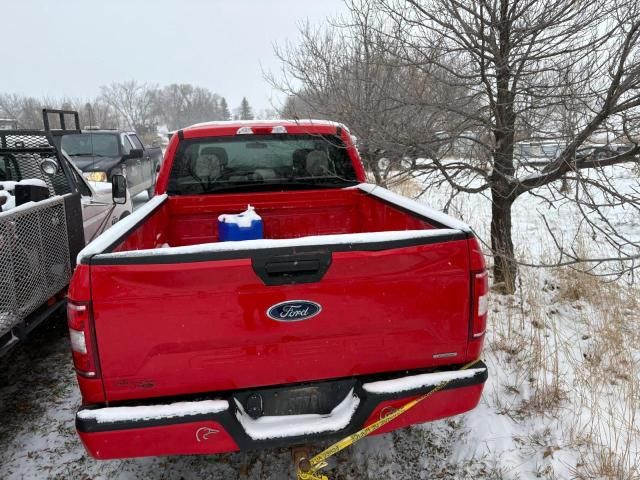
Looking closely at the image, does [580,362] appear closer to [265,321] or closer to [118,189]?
[265,321]

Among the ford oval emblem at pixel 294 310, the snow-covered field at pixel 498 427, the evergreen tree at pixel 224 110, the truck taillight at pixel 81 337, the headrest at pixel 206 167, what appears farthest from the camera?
the evergreen tree at pixel 224 110

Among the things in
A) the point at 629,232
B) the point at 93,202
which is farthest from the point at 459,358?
the point at 629,232

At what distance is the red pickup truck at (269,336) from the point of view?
6.52 ft

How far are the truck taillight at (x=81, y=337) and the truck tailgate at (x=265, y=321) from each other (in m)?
0.05

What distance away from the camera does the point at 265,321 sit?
6.81 feet

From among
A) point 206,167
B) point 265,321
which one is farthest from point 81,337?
point 206,167

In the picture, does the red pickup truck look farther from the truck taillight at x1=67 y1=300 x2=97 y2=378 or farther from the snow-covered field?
the snow-covered field

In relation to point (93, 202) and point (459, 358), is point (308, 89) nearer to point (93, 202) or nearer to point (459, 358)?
point (93, 202)

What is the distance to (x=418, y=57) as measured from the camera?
15.0 feet

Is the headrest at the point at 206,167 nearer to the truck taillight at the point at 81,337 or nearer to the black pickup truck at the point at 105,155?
the truck taillight at the point at 81,337

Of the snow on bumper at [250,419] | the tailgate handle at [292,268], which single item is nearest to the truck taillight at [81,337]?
the snow on bumper at [250,419]

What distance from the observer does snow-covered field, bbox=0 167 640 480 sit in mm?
2703

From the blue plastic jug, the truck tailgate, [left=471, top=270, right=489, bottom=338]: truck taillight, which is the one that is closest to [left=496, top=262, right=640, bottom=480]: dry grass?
[left=471, top=270, right=489, bottom=338]: truck taillight

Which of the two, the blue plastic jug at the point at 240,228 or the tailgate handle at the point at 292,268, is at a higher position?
the tailgate handle at the point at 292,268
